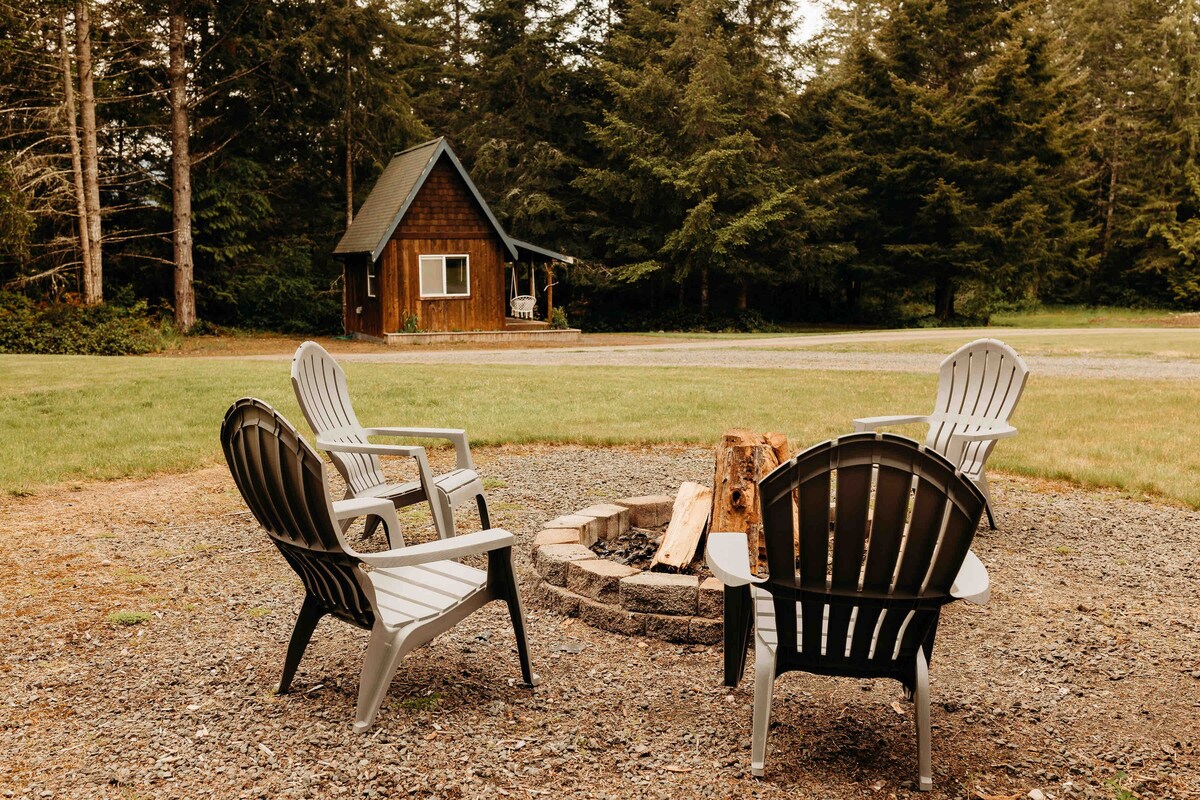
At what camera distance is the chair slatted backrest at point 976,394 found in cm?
524

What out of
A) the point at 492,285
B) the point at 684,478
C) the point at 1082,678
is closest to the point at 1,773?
the point at 1082,678

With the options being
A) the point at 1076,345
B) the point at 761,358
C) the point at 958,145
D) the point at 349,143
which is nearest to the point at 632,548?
the point at 761,358

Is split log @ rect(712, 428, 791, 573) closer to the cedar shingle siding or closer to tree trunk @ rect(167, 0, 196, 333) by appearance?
the cedar shingle siding

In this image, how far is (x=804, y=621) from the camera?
2.67 m

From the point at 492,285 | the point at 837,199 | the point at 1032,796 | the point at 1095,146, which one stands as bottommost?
the point at 1032,796

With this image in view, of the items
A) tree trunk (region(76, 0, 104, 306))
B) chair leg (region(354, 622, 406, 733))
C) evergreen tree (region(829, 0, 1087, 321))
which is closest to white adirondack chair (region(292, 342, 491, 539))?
chair leg (region(354, 622, 406, 733))

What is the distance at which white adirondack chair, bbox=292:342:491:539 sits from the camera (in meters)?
4.43

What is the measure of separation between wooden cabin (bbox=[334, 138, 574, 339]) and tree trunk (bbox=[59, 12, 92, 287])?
599cm

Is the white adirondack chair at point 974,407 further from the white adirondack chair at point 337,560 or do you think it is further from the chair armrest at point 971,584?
the white adirondack chair at point 337,560

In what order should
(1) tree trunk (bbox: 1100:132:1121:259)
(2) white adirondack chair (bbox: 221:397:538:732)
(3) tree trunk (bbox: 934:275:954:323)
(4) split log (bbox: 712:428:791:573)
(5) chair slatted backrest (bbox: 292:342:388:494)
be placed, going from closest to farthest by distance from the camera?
(2) white adirondack chair (bbox: 221:397:538:732), (4) split log (bbox: 712:428:791:573), (5) chair slatted backrest (bbox: 292:342:388:494), (3) tree trunk (bbox: 934:275:954:323), (1) tree trunk (bbox: 1100:132:1121:259)

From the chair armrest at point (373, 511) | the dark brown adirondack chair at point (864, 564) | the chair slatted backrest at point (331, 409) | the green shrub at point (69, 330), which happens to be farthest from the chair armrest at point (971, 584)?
the green shrub at point (69, 330)

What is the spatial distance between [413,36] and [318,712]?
3159 centimetres

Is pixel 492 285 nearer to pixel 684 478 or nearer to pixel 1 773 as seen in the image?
pixel 684 478

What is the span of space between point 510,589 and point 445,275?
20.9 meters
